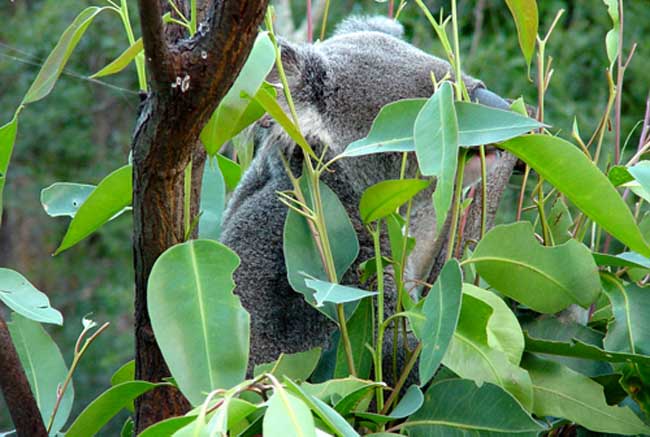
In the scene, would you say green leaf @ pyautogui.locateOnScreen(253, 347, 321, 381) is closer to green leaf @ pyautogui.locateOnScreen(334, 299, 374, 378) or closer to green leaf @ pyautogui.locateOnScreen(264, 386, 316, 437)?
green leaf @ pyautogui.locateOnScreen(334, 299, 374, 378)

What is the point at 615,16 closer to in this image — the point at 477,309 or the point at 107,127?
the point at 477,309

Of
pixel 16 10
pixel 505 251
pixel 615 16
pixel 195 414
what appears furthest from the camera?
pixel 16 10

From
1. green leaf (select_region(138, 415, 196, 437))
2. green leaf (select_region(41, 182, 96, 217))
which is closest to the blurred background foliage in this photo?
green leaf (select_region(41, 182, 96, 217))

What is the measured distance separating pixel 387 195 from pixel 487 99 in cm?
70

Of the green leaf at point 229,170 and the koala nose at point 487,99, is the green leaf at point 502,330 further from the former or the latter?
the koala nose at point 487,99

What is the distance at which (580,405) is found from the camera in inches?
44.3

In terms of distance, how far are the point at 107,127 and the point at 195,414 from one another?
15.7 feet

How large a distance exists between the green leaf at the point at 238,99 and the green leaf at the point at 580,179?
0.27 metres

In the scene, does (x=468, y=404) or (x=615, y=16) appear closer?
(x=468, y=404)

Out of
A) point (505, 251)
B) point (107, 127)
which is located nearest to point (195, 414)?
point (505, 251)

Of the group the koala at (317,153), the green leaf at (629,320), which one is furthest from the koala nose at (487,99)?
the green leaf at (629,320)

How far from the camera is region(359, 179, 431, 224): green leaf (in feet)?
3.46

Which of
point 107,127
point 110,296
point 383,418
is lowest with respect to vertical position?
point 110,296

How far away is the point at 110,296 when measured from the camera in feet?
15.7
